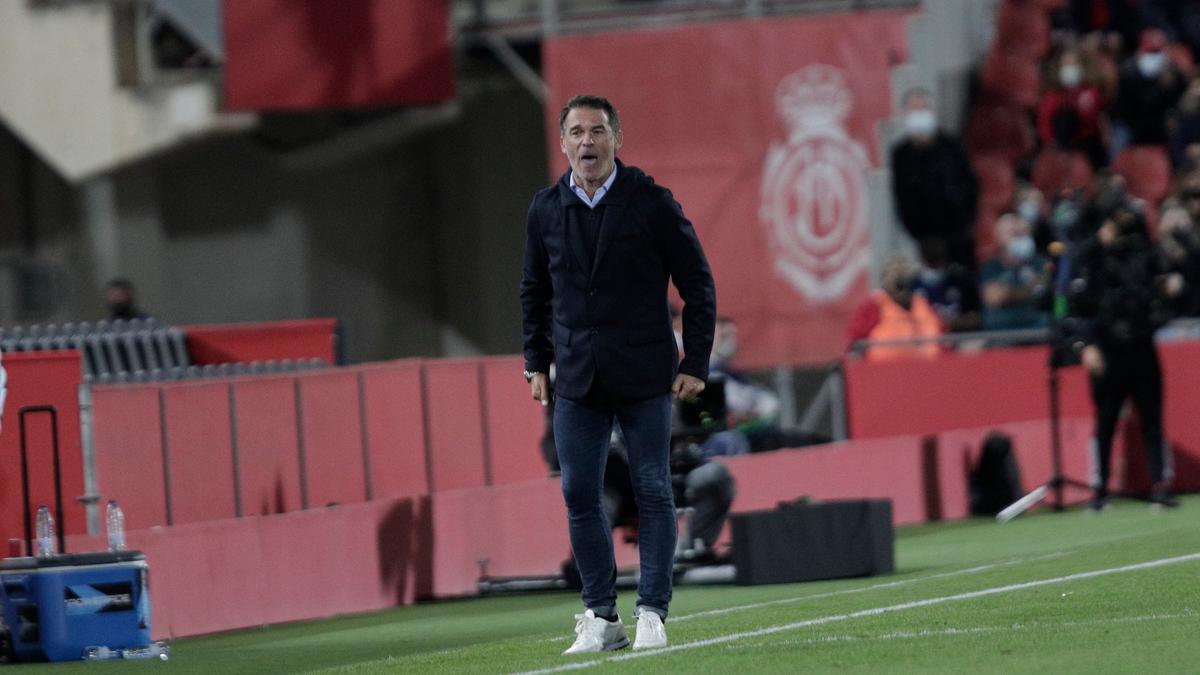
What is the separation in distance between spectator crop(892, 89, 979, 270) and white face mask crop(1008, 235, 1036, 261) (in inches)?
37.0

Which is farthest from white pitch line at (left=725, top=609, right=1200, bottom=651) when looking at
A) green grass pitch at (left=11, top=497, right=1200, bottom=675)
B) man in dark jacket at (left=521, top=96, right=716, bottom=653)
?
man in dark jacket at (left=521, top=96, right=716, bottom=653)

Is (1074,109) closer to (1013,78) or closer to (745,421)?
(1013,78)

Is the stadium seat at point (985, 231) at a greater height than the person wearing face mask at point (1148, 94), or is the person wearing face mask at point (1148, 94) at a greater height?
the person wearing face mask at point (1148, 94)

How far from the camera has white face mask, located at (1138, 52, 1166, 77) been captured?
23.8 m

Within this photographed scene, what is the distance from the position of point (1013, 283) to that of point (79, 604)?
38.6 ft

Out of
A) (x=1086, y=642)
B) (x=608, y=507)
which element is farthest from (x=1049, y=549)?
(x=1086, y=642)

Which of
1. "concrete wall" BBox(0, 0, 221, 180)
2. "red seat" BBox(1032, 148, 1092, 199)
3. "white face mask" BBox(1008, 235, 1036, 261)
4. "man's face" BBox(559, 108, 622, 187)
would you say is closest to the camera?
"man's face" BBox(559, 108, 622, 187)

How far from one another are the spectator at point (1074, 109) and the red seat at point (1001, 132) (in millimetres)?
492

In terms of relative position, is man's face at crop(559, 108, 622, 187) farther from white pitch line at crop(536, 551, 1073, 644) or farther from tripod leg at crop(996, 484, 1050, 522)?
tripod leg at crop(996, 484, 1050, 522)

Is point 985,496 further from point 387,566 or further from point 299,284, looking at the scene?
point 299,284

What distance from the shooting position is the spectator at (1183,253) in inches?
842

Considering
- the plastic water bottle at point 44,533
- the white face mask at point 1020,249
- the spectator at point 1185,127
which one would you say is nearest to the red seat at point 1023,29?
the spectator at point 1185,127

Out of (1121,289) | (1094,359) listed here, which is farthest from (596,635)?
(1094,359)

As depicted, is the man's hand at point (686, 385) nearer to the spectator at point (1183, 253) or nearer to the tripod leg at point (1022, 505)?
the tripod leg at point (1022, 505)
